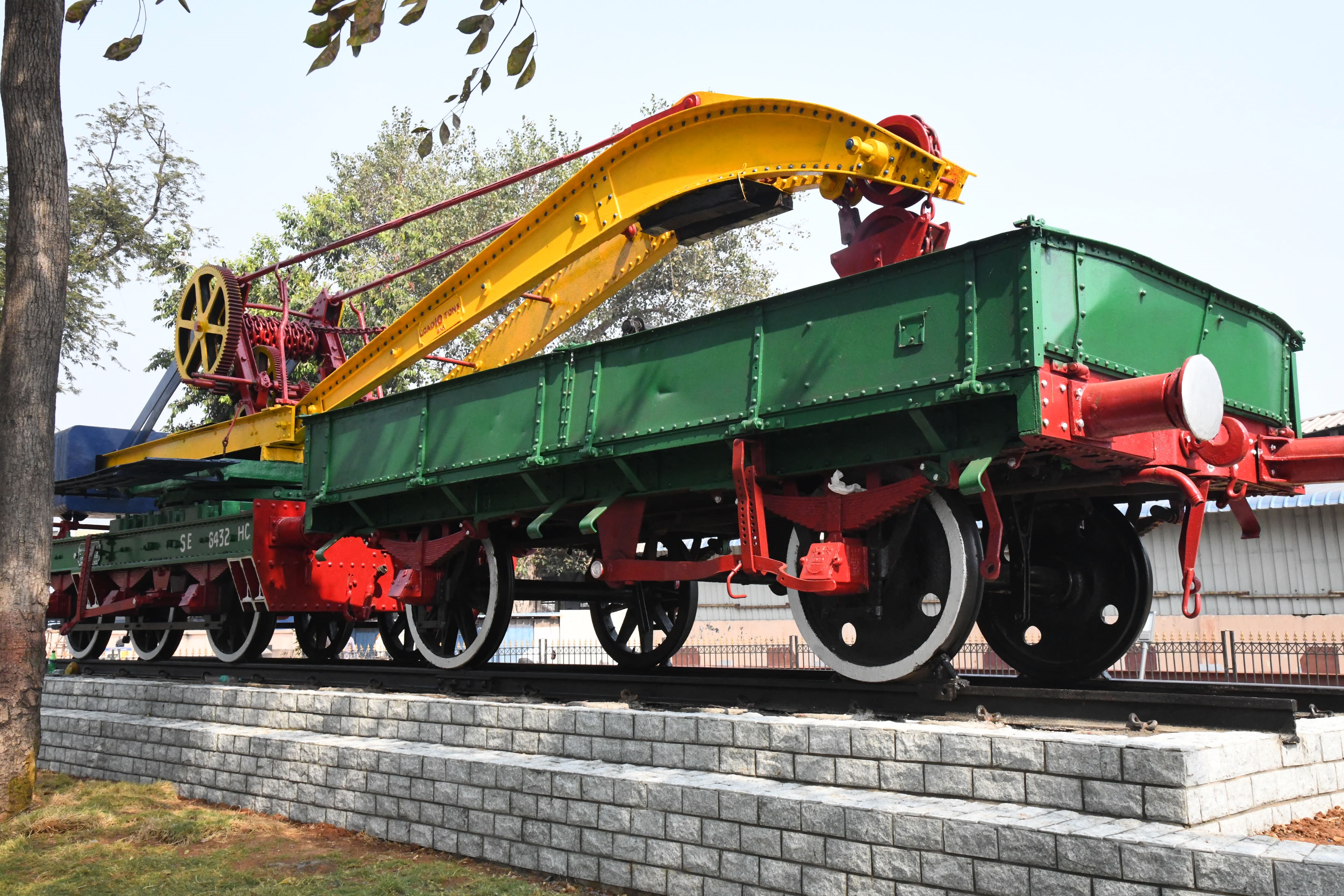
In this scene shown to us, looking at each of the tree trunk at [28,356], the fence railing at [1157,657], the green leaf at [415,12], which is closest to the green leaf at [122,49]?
the green leaf at [415,12]

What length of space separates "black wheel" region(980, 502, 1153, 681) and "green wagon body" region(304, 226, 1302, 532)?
126cm

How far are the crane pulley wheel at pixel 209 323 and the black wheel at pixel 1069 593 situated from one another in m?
9.49

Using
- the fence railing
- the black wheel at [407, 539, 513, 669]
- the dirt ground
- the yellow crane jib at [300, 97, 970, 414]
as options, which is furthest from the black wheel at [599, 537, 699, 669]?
the dirt ground

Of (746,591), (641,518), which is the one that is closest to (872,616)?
(641,518)

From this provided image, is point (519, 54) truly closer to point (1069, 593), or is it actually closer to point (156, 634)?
point (1069, 593)

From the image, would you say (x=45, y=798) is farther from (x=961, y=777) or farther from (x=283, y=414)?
(x=961, y=777)

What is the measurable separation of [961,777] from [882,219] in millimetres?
4062

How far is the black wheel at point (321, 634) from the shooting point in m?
13.4

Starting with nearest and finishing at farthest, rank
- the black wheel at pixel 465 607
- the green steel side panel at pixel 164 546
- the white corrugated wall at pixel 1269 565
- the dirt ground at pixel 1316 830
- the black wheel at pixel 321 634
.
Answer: the dirt ground at pixel 1316 830 → the black wheel at pixel 465 607 → the green steel side panel at pixel 164 546 → the black wheel at pixel 321 634 → the white corrugated wall at pixel 1269 565

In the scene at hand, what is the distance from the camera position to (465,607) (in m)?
10.3

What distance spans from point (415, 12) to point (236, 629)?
956 centimetres

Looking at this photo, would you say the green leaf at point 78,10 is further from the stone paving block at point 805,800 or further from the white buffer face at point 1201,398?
the white buffer face at point 1201,398

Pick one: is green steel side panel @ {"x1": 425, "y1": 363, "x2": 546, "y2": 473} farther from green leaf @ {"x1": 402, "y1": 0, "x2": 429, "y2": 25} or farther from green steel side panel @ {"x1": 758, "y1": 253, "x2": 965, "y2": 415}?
green leaf @ {"x1": 402, "y1": 0, "x2": 429, "y2": 25}

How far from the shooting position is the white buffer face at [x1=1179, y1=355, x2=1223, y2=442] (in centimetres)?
544
